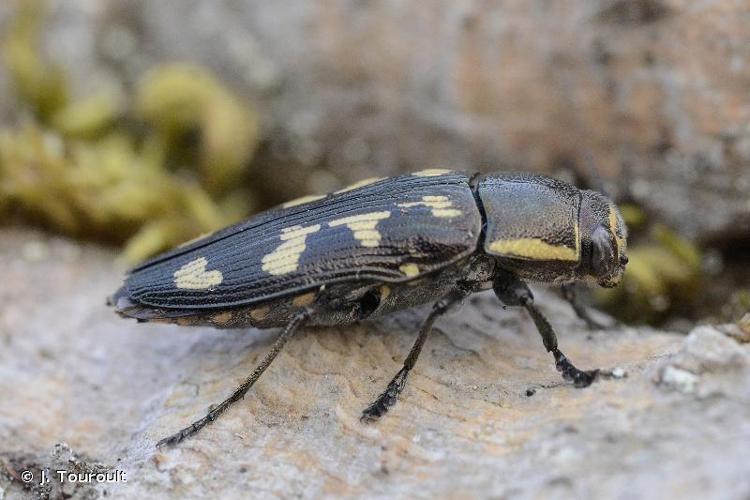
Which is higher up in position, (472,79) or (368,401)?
(472,79)

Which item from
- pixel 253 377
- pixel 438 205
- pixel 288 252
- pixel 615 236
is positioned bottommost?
pixel 253 377

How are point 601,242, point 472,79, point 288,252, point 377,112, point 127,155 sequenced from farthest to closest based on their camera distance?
1. point 127,155
2. point 377,112
3. point 472,79
4. point 601,242
5. point 288,252

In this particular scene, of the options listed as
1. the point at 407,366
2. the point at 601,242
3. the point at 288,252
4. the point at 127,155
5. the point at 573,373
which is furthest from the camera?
the point at 127,155

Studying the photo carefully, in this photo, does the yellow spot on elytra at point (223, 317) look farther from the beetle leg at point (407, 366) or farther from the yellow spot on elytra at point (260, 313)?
the beetle leg at point (407, 366)

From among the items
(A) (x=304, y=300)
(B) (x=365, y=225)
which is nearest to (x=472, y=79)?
(B) (x=365, y=225)

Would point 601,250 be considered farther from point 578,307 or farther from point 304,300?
point 304,300

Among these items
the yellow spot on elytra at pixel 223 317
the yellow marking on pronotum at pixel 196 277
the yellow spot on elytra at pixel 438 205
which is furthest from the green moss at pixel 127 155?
the yellow spot on elytra at pixel 438 205
